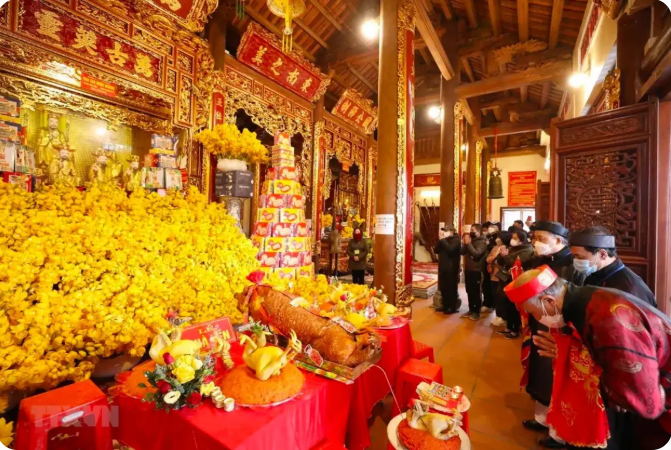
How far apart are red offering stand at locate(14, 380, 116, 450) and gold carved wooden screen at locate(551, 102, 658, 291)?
3674 millimetres

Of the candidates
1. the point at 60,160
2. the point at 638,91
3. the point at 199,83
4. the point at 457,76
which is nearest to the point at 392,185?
the point at 638,91

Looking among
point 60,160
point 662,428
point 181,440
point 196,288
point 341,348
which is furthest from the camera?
point 60,160

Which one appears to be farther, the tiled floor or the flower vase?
the flower vase

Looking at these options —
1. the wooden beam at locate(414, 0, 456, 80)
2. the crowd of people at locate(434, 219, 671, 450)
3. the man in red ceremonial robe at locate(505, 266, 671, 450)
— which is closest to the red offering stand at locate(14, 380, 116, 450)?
the crowd of people at locate(434, 219, 671, 450)

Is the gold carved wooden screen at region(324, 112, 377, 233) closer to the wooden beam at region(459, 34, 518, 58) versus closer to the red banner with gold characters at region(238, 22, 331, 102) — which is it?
the red banner with gold characters at region(238, 22, 331, 102)

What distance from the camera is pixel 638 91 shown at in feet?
8.71

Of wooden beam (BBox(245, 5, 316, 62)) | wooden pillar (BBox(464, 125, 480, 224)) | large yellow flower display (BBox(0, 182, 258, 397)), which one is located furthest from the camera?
wooden pillar (BBox(464, 125, 480, 224))

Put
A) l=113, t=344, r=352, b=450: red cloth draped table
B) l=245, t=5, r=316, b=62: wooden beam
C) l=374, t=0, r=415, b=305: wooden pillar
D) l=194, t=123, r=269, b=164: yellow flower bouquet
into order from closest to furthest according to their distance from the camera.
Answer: l=113, t=344, r=352, b=450: red cloth draped table < l=374, t=0, r=415, b=305: wooden pillar < l=194, t=123, r=269, b=164: yellow flower bouquet < l=245, t=5, r=316, b=62: wooden beam

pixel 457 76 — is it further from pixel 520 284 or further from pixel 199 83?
pixel 520 284

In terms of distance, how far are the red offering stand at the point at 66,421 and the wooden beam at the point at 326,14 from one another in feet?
22.5

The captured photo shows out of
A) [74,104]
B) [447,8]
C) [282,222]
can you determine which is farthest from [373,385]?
[447,8]

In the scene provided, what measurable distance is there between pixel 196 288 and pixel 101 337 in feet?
1.97

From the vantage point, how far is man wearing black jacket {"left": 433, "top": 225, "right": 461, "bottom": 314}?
5.04 m

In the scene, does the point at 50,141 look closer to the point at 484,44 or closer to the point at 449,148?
the point at 449,148
